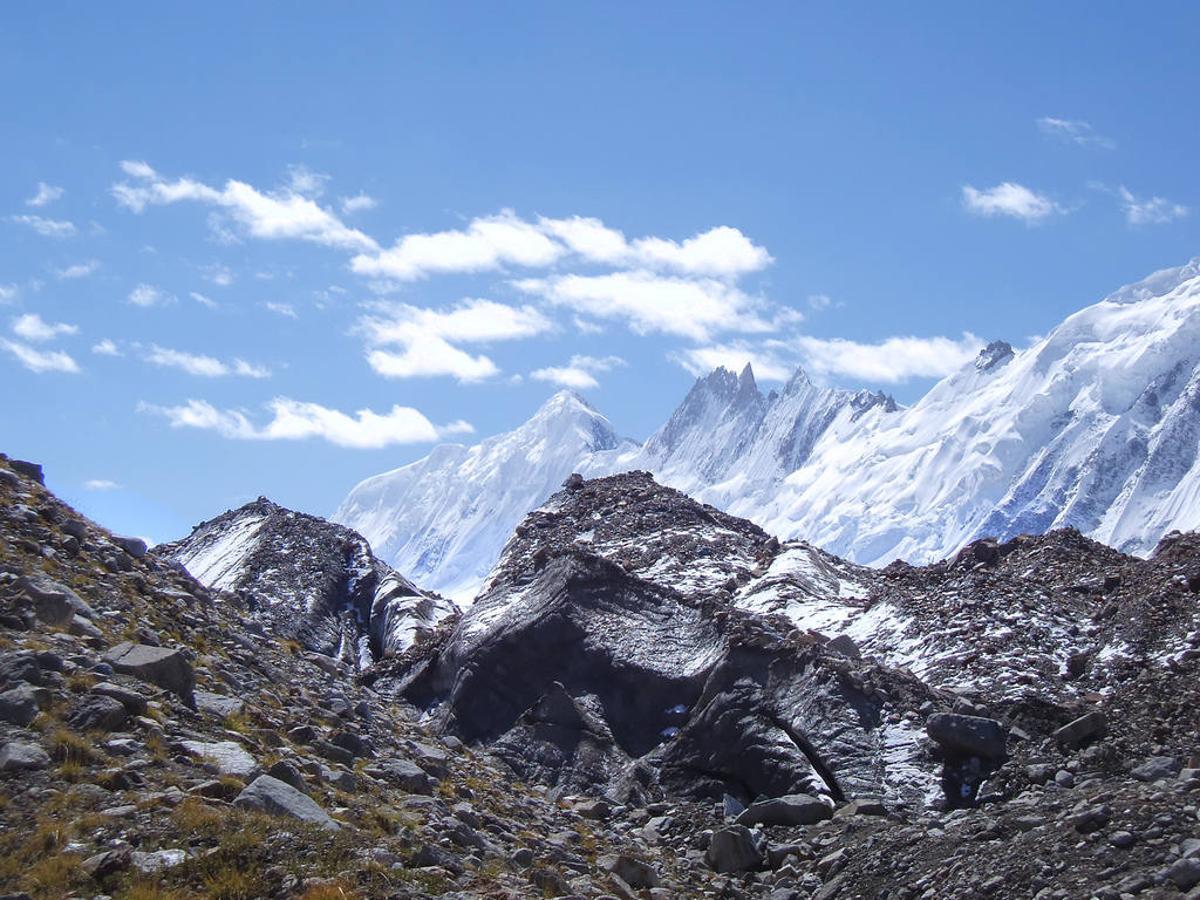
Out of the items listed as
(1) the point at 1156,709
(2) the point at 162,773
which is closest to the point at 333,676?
(2) the point at 162,773

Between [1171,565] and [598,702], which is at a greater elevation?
[1171,565]

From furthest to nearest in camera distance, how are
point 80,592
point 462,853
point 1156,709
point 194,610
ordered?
point 194,610, point 1156,709, point 80,592, point 462,853

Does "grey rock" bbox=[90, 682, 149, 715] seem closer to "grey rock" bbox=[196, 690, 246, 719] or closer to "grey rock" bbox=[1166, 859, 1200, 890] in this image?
"grey rock" bbox=[196, 690, 246, 719]

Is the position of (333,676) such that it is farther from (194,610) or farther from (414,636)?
(414,636)

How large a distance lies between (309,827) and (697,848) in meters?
9.17

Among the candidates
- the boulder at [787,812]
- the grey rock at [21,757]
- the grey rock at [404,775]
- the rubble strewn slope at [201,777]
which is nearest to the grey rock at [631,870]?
the rubble strewn slope at [201,777]

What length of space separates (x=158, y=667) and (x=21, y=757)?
3016mm

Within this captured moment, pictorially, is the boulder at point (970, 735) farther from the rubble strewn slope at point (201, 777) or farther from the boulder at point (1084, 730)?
the rubble strewn slope at point (201, 777)

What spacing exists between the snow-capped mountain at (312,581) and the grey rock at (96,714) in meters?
26.7

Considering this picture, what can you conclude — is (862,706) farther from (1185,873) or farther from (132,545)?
(132,545)

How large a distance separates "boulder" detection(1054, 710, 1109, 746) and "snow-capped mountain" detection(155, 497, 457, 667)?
976 inches

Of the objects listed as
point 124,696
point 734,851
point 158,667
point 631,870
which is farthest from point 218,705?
point 734,851

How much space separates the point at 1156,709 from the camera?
19203mm

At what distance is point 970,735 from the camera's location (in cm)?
2014
